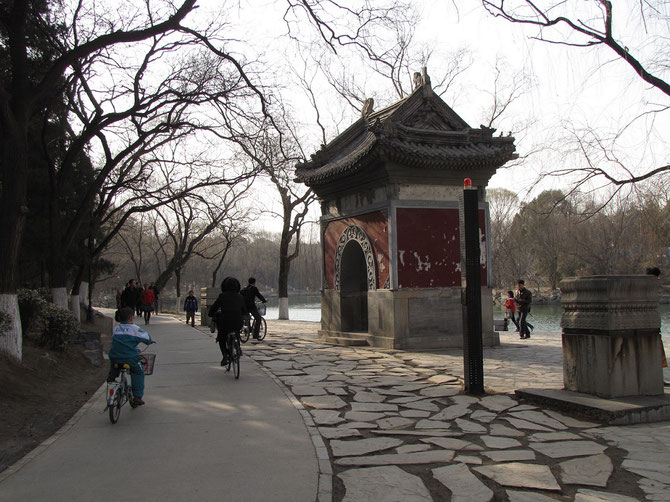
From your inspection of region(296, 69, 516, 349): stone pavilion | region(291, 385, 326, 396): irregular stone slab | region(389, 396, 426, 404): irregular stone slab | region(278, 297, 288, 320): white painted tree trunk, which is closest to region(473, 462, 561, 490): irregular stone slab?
region(389, 396, 426, 404): irregular stone slab

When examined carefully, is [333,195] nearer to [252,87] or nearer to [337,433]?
[252,87]

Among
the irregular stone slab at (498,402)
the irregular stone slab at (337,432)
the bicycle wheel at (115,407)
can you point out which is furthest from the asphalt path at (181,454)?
the irregular stone slab at (498,402)

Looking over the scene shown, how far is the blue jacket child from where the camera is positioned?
6293mm

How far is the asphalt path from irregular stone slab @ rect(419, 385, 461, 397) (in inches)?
74.2

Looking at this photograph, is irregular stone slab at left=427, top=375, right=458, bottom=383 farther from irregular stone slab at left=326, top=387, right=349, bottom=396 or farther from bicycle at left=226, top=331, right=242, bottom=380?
bicycle at left=226, top=331, right=242, bottom=380

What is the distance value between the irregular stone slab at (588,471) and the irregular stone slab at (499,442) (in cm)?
59

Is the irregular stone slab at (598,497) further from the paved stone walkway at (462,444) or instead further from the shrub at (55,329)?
the shrub at (55,329)

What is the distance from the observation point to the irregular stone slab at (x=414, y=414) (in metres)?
Result: 6.26

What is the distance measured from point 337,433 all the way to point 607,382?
305cm

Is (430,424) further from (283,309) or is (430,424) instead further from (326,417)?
(283,309)

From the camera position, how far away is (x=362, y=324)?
1462cm

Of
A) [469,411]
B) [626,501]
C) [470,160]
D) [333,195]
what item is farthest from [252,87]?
[626,501]

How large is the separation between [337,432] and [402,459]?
3.35 feet

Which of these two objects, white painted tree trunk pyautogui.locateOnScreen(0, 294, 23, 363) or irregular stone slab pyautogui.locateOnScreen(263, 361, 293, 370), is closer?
white painted tree trunk pyautogui.locateOnScreen(0, 294, 23, 363)
